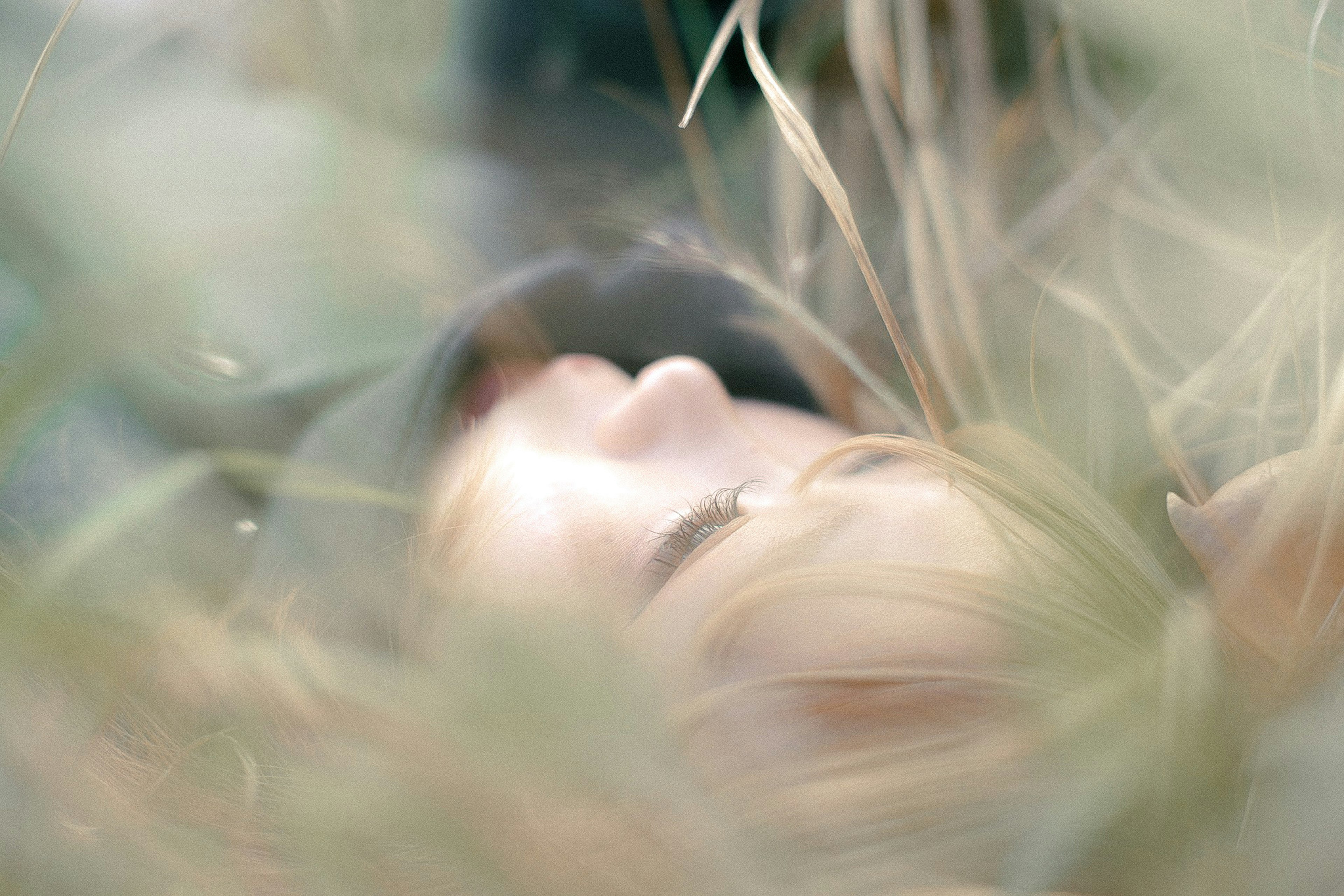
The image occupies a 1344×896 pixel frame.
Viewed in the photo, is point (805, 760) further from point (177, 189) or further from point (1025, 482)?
point (177, 189)

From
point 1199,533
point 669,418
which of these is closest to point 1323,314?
point 1199,533

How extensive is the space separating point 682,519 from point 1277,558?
0.30 m

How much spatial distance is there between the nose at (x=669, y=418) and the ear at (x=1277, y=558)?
29 cm

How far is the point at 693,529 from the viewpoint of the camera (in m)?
0.51

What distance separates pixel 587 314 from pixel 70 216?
384 millimetres

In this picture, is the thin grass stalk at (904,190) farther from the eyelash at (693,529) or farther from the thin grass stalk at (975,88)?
the eyelash at (693,529)

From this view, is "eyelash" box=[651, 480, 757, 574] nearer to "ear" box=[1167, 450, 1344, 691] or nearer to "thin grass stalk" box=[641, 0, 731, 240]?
"ear" box=[1167, 450, 1344, 691]

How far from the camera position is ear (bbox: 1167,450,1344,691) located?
0.38 metres

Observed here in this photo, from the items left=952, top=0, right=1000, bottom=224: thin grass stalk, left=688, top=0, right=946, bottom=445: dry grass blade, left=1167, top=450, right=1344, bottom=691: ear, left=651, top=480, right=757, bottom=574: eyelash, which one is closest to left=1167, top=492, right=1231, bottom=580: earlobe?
left=1167, top=450, right=1344, bottom=691: ear

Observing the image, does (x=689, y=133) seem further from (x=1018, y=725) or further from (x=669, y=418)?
(x=1018, y=725)

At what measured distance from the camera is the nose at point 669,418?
1.96 feet

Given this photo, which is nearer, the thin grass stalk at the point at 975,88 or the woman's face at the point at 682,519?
the woman's face at the point at 682,519

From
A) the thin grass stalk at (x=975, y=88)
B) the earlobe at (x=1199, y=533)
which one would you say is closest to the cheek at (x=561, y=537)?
the earlobe at (x=1199, y=533)

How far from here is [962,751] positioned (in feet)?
1.33
